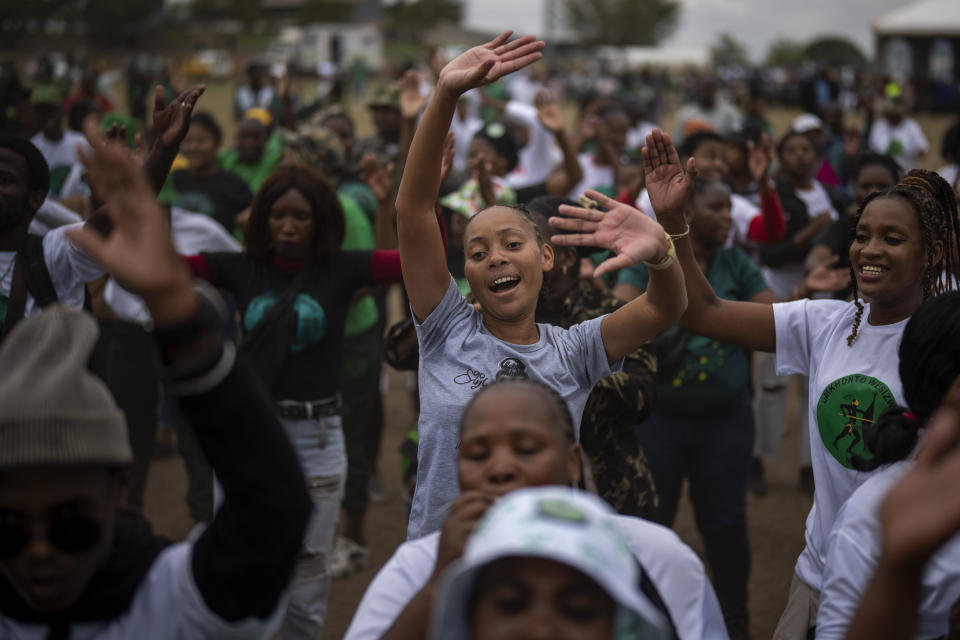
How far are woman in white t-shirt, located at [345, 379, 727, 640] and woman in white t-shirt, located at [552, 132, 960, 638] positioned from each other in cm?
73

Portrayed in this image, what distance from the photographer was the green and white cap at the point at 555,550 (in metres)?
1.62

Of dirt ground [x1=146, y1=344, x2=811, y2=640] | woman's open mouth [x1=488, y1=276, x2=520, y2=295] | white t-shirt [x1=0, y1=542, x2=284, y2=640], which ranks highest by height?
woman's open mouth [x1=488, y1=276, x2=520, y2=295]

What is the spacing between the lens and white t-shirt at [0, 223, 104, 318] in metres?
3.77

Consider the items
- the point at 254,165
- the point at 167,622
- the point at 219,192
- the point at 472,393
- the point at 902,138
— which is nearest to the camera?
→ the point at 167,622

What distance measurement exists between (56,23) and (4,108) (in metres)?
59.1

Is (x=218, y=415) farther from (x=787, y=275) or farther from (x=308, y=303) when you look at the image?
(x=787, y=275)

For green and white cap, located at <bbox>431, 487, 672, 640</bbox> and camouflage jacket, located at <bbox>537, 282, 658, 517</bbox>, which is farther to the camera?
camouflage jacket, located at <bbox>537, 282, 658, 517</bbox>

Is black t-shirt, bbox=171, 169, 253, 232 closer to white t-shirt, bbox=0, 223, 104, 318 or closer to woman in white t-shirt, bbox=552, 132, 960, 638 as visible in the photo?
white t-shirt, bbox=0, 223, 104, 318

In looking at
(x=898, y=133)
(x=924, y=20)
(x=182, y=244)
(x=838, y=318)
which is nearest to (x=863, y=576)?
(x=838, y=318)

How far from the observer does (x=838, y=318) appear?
10.6 ft

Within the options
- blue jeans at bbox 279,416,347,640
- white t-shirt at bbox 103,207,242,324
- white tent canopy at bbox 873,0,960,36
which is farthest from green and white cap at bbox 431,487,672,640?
white tent canopy at bbox 873,0,960,36

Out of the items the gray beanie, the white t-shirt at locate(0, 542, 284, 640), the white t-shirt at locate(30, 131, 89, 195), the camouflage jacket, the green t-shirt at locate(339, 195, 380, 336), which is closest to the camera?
the gray beanie

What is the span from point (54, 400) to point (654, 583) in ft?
4.01

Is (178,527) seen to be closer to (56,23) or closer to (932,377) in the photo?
(932,377)
